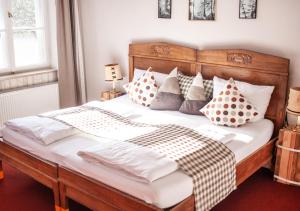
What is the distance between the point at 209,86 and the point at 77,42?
6.99ft

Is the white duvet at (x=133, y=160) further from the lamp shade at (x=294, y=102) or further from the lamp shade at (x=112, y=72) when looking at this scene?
the lamp shade at (x=112, y=72)

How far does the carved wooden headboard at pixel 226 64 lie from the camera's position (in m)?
3.42

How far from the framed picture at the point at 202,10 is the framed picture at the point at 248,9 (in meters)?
0.32

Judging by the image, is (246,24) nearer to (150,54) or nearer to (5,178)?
(150,54)

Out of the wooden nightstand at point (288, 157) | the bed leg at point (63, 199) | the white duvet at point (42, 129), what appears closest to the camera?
the bed leg at point (63, 199)

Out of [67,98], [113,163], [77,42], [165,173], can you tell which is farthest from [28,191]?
[77,42]

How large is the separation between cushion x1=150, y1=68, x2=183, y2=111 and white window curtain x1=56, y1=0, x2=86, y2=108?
162 centimetres

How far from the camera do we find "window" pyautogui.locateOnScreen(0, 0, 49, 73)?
453 cm

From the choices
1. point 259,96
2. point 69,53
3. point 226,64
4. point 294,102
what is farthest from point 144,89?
point 294,102

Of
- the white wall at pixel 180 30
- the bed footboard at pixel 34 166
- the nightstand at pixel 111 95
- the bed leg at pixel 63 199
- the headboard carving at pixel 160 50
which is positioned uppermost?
the white wall at pixel 180 30

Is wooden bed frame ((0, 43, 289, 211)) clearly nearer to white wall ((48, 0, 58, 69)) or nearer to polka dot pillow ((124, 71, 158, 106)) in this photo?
polka dot pillow ((124, 71, 158, 106))

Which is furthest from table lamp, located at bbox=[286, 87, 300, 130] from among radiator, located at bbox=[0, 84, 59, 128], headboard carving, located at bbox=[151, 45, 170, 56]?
radiator, located at bbox=[0, 84, 59, 128]

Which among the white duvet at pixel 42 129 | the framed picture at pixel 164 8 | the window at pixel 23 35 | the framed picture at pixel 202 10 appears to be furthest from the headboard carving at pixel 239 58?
the window at pixel 23 35

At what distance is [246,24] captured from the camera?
3.59 metres
